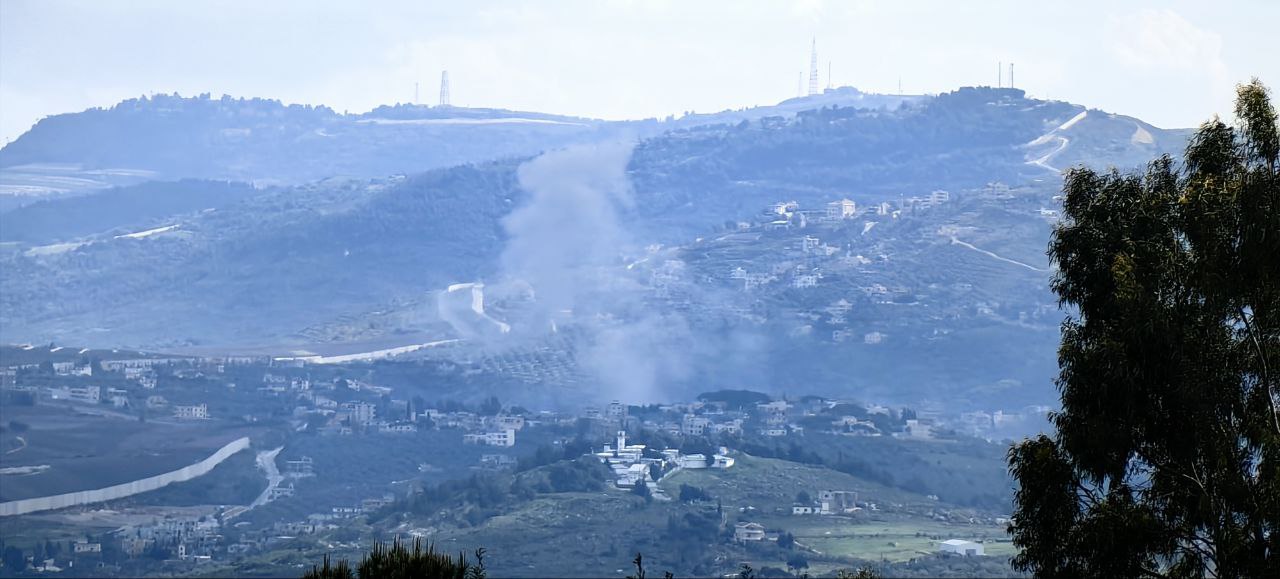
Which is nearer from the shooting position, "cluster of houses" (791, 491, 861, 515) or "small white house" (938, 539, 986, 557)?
"small white house" (938, 539, 986, 557)

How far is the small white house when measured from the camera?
8216 cm

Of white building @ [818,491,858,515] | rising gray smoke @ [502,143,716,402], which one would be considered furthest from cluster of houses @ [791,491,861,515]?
rising gray smoke @ [502,143,716,402]

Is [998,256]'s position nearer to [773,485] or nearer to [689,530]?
[773,485]

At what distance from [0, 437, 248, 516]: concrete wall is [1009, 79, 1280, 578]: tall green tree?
85.5 meters

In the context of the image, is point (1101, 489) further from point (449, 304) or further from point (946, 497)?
point (449, 304)

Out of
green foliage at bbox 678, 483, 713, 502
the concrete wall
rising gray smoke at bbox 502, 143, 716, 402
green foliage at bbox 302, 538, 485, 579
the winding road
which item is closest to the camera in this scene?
green foliage at bbox 302, 538, 485, 579

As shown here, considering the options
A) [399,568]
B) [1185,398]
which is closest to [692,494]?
[1185,398]

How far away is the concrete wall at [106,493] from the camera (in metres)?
99.8

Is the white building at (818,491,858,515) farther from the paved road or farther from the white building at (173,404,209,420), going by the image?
the white building at (173,404,209,420)

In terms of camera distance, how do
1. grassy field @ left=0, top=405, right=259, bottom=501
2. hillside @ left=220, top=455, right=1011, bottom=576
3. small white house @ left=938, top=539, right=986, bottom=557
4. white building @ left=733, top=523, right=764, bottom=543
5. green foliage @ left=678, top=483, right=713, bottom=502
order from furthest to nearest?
grassy field @ left=0, top=405, right=259, bottom=501 → green foliage @ left=678, top=483, right=713, bottom=502 → white building @ left=733, top=523, right=764, bottom=543 → hillside @ left=220, top=455, right=1011, bottom=576 → small white house @ left=938, top=539, right=986, bottom=557

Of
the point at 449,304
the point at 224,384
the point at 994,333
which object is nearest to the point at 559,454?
the point at 224,384

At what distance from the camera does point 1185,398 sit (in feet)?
62.2

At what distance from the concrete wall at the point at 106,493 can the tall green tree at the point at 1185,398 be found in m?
85.5

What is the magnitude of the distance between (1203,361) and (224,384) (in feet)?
413
